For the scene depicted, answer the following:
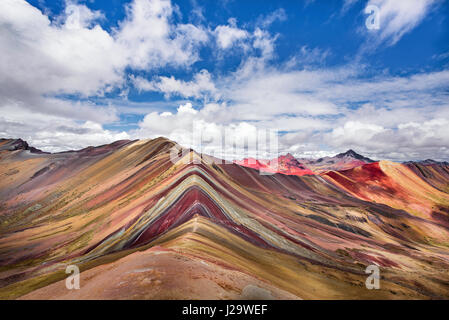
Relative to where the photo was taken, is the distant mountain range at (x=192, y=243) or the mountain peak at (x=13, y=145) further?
the mountain peak at (x=13, y=145)

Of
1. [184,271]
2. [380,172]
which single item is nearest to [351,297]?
[184,271]

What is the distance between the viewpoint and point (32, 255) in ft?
63.2

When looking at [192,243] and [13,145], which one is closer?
[192,243]

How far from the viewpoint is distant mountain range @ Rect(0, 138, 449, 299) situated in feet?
20.4

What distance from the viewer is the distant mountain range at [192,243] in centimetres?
621

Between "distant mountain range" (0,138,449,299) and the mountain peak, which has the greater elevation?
the mountain peak

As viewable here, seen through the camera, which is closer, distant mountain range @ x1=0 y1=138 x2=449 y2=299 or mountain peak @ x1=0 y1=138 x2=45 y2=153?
distant mountain range @ x1=0 y1=138 x2=449 y2=299

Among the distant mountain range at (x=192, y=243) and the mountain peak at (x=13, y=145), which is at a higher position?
the mountain peak at (x=13, y=145)

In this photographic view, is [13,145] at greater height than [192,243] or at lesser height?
greater

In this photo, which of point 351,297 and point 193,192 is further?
point 193,192

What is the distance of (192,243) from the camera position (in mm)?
9578

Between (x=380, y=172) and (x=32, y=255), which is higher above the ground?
(x=380, y=172)

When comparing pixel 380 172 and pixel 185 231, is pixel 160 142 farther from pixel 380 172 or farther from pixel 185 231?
pixel 380 172
